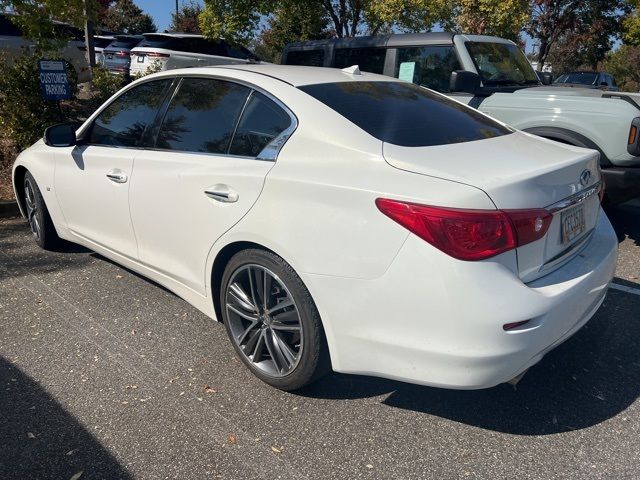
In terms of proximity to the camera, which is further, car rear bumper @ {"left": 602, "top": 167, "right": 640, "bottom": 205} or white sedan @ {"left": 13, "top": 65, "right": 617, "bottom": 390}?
car rear bumper @ {"left": 602, "top": 167, "right": 640, "bottom": 205}

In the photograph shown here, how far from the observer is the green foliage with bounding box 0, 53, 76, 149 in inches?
269

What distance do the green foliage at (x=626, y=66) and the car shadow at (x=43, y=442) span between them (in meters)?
35.2

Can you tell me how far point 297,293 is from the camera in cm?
269

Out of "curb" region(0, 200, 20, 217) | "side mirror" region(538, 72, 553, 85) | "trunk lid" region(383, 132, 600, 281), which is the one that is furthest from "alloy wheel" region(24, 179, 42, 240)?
"side mirror" region(538, 72, 553, 85)

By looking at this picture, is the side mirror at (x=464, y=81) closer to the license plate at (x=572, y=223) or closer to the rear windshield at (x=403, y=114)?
the rear windshield at (x=403, y=114)

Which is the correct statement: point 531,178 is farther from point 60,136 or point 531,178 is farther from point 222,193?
point 60,136

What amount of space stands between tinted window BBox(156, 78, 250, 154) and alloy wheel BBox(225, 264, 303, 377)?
29.4 inches

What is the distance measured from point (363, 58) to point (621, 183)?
3514mm

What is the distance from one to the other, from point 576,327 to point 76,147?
11.4 ft

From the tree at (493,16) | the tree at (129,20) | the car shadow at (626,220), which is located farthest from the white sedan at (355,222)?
the tree at (129,20)

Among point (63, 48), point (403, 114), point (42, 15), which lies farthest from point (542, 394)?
point (63, 48)

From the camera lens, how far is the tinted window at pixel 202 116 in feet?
10.5

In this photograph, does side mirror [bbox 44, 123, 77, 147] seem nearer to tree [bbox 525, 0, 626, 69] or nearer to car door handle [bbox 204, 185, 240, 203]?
car door handle [bbox 204, 185, 240, 203]

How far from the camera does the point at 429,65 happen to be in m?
6.55
